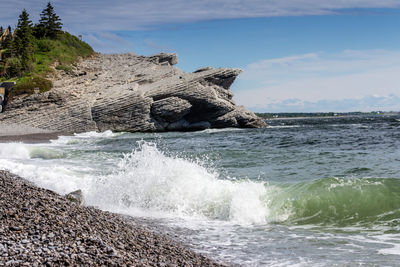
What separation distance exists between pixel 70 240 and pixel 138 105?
4784 cm

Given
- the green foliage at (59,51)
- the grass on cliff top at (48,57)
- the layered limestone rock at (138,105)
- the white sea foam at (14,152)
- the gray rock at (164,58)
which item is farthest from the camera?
the gray rock at (164,58)

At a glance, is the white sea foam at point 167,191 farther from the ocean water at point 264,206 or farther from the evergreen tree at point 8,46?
the evergreen tree at point 8,46

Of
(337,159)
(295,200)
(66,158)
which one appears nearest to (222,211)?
(295,200)

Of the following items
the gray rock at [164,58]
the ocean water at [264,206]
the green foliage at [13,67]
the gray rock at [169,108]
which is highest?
the gray rock at [164,58]

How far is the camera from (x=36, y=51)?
75875 mm

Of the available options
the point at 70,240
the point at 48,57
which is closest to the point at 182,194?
the point at 70,240

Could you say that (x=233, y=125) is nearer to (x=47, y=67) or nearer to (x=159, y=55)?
(x=159, y=55)

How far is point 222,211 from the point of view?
450 inches

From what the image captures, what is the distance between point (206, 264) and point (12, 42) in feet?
250

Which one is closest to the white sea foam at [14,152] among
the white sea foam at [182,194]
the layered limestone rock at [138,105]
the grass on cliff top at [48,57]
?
the white sea foam at [182,194]

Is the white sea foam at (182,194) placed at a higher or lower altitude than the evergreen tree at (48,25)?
lower

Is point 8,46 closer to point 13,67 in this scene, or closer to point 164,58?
point 13,67

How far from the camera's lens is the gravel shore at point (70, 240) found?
216 inches

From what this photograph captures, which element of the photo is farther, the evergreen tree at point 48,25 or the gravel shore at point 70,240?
the evergreen tree at point 48,25
